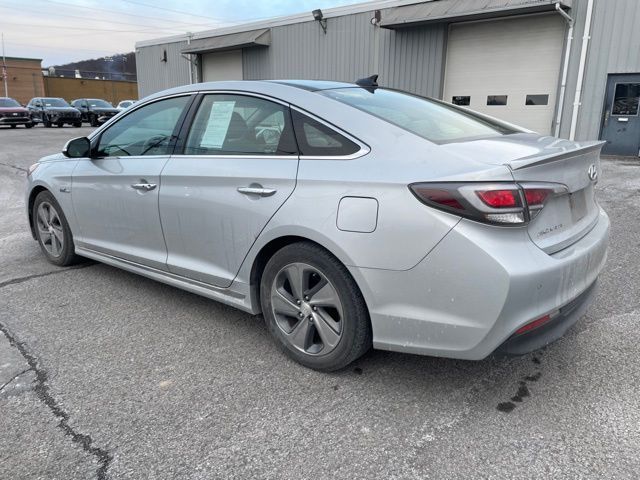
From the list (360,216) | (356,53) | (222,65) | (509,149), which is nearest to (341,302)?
(360,216)

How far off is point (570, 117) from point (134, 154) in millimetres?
12414

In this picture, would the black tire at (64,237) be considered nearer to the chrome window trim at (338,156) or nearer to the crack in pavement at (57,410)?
the crack in pavement at (57,410)

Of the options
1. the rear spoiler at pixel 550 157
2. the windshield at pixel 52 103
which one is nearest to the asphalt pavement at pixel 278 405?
the rear spoiler at pixel 550 157

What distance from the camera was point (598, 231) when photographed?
281 cm

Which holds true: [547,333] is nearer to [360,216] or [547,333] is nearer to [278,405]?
[360,216]

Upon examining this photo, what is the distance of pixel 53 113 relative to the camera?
2905 cm

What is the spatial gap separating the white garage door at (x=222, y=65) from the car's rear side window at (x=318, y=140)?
63.0ft

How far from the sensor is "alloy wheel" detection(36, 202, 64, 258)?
4.64 m

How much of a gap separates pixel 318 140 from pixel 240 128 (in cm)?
65

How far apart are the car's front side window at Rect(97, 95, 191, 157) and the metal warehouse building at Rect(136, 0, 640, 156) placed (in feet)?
37.0

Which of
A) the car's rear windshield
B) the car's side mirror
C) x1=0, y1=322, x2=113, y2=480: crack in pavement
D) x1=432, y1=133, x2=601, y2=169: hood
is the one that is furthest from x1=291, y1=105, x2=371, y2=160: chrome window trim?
the car's side mirror

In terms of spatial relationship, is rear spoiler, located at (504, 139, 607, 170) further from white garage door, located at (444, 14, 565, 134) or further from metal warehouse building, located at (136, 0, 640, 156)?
white garage door, located at (444, 14, 565, 134)

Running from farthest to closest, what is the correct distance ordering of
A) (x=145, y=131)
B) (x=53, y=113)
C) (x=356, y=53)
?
(x=53, y=113) → (x=356, y=53) → (x=145, y=131)

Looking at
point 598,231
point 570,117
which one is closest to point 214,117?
point 598,231
